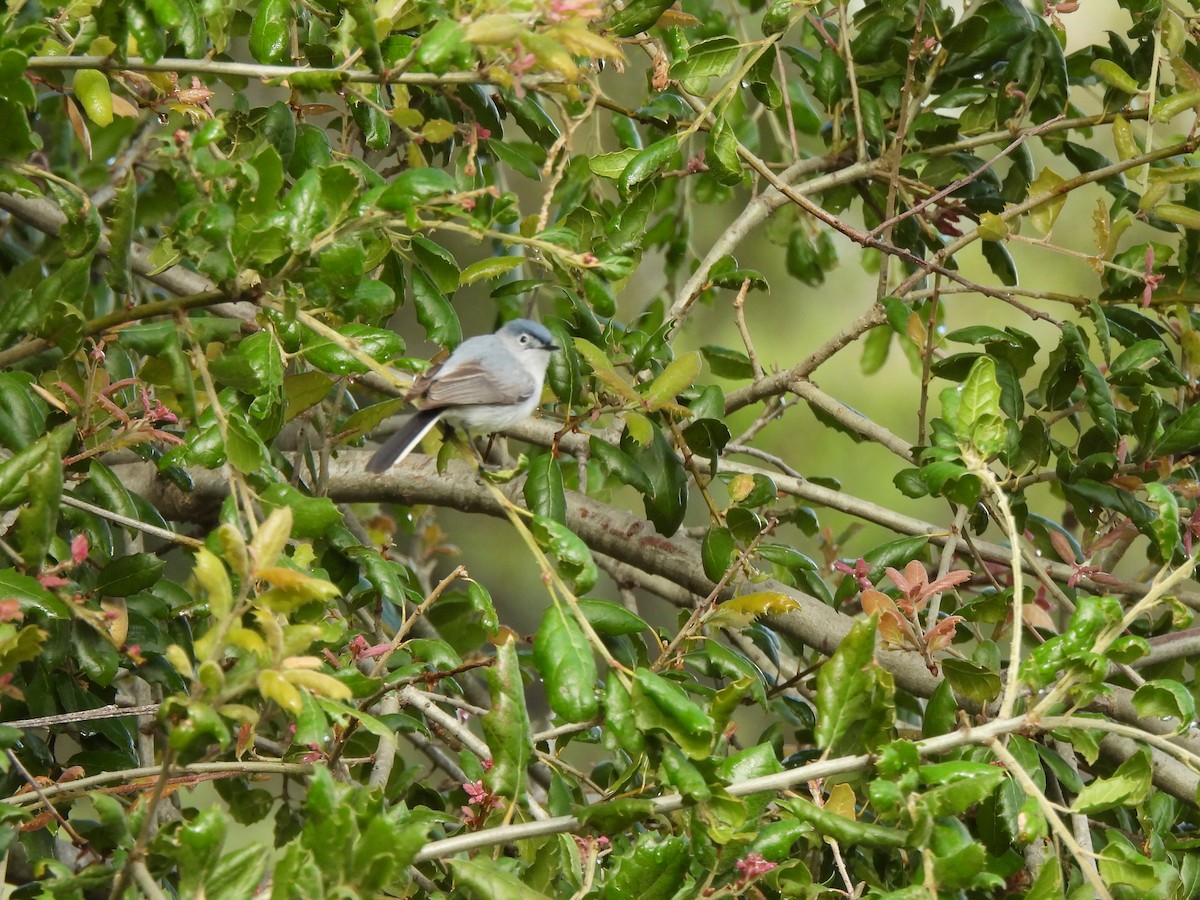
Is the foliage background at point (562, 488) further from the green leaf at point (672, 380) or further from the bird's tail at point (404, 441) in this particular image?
the bird's tail at point (404, 441)

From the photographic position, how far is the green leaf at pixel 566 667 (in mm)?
1388

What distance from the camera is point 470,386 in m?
2.60

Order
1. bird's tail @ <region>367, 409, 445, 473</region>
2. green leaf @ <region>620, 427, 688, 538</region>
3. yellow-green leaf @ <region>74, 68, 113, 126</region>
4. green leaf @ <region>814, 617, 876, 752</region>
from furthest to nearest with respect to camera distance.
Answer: bird's tail @ <region>367, 409, 445, 473</region>, green leaf @ <region>620, 427, 688, 538</region>, yellow-green leaf @ <region>74, 68, 113, 126</region>, green leaf @ <region>814, 617, 876, 752</region>

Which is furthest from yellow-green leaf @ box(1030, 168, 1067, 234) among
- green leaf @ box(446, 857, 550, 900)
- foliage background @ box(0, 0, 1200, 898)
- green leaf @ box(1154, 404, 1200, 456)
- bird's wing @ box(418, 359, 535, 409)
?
green leaf @ box(446, 857, 550, 900)

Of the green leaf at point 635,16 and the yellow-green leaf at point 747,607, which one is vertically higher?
the green leaf at point 635,16

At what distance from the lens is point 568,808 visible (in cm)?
181

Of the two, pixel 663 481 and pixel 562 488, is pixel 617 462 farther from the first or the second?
pixel 562 488

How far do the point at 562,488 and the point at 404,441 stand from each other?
705 millimetres

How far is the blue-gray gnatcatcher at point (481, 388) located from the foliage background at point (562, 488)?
0.39 feet

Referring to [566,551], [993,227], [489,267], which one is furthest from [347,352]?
[993,227]

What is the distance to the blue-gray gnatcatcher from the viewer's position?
2514 mm

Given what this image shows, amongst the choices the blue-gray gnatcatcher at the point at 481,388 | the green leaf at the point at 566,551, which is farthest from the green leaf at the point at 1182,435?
the green leaf at the point at 566,551

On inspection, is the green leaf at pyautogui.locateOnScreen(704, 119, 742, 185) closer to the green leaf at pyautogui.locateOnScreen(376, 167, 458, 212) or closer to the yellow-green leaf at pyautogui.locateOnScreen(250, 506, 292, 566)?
the green leaf at pyautogui.locateOnScreen(376, 167, 458, 212)

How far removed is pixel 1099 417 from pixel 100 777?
1.79 meters
